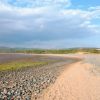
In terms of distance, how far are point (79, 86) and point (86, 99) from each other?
18.0 feet

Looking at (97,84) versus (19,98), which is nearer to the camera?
(19,98)

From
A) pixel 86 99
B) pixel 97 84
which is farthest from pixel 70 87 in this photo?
pixel 86 99

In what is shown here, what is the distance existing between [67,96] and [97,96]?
88.1 inches

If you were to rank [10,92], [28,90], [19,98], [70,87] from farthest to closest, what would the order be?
1. [70,87]
2. [28,90]
3. [10,92]
4. [19,98]

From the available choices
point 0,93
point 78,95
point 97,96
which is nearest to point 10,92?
point 0,93

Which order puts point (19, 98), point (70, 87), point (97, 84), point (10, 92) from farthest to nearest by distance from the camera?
point (97, 84)
point (70, 87)
point (10, 92)
point (19, 98)

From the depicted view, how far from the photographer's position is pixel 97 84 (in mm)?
25453

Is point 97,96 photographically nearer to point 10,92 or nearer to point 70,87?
point 70,87

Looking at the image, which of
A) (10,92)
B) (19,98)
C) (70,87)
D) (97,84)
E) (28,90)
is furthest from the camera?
(97,84)

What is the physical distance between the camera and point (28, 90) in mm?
21188

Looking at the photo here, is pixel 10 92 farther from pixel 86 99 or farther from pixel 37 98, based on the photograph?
pixel 86 99

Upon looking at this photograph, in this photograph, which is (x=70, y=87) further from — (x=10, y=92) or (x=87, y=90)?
(x=10, y=92)

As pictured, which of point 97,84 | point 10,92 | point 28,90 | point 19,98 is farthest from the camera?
point 97,84

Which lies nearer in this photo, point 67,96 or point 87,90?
point 67,96
